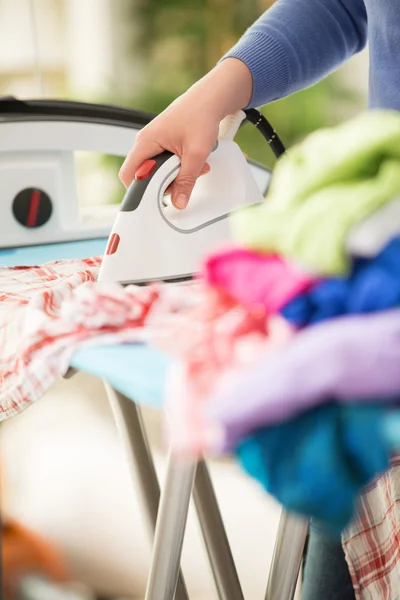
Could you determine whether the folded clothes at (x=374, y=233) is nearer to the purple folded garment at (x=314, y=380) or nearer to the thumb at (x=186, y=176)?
the purple folded garment at (x=314, y=380)

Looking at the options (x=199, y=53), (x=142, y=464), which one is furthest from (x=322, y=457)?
(x=199, y=53)

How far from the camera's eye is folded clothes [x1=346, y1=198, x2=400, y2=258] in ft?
1.71

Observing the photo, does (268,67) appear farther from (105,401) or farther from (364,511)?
(105,401)

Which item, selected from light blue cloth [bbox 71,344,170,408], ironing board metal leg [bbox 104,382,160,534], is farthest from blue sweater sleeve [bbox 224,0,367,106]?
light blue cloth [bbox 71,344,170,408]

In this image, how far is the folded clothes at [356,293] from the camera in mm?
515

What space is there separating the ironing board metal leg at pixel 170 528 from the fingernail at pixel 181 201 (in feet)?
1.27

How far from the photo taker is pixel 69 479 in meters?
2.18

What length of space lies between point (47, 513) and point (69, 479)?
4.2 inches

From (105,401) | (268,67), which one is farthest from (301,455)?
(105,401)

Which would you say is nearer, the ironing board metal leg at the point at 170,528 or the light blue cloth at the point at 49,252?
the ironing board metal leg at the point at 170,528

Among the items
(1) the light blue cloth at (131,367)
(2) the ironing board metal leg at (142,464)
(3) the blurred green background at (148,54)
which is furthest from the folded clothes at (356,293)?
(3) the blurred green background at (148,54)

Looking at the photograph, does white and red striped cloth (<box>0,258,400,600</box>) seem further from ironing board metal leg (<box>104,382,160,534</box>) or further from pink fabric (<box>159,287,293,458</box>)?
ironing board metal leg (<box>104,382,160,534</box>)

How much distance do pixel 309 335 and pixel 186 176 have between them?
0.55m

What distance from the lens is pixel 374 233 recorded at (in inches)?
20.6
